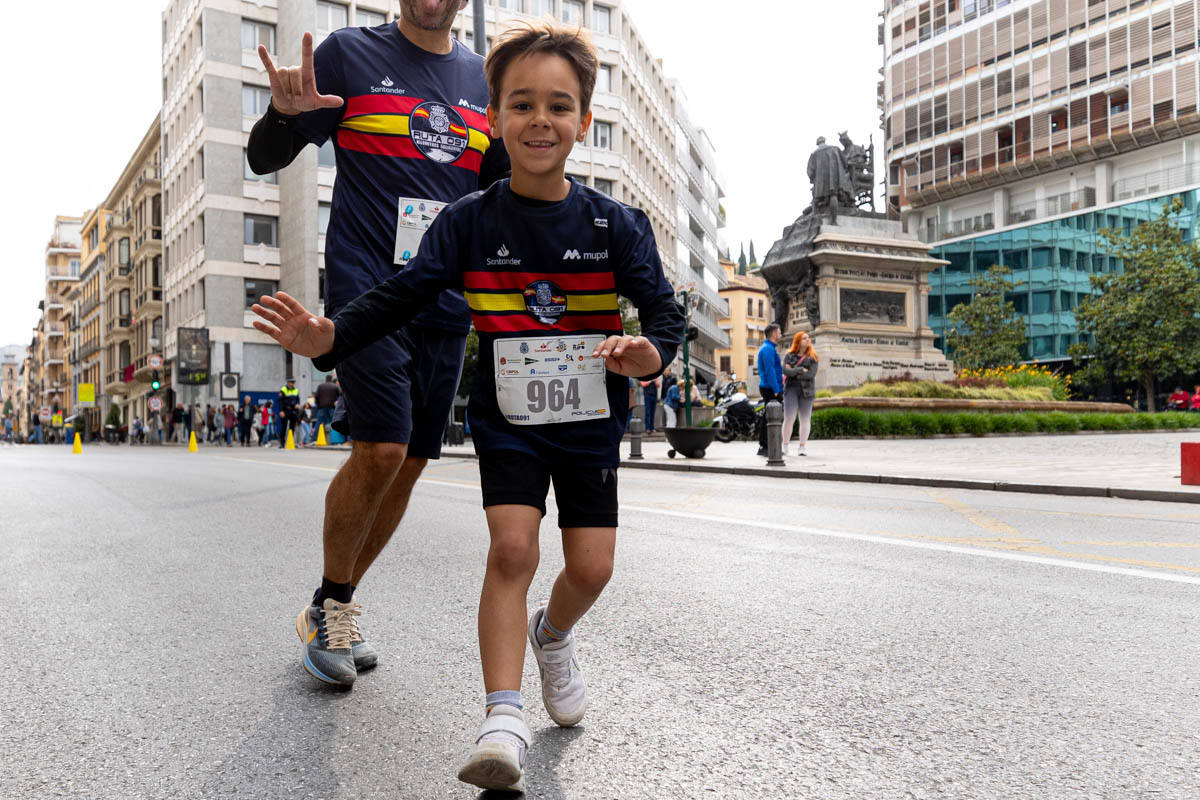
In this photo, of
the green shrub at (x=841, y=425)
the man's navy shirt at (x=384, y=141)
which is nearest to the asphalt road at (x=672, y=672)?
the man's navy shirt at (x=384, y=141)

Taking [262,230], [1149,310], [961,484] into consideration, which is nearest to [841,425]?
[961,484]

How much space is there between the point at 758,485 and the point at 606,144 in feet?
151

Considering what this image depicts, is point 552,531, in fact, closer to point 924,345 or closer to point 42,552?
point 42,552

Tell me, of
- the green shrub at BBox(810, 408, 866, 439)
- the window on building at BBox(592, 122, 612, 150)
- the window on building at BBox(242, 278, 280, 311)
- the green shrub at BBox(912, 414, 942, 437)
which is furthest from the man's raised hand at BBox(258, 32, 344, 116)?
the window on building at BBox(592, 122, 612, 150)

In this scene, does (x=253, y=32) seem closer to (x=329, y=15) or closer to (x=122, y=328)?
(x=329, y=15)

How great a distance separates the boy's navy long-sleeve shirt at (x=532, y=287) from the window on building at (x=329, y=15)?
49.6 m

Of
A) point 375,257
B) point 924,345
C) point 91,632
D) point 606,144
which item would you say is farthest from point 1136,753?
point 606,144

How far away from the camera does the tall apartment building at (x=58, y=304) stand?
384ft

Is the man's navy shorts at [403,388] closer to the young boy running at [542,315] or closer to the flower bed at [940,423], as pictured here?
the young boy running at [542,315]

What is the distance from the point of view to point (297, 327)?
2684 millimetres

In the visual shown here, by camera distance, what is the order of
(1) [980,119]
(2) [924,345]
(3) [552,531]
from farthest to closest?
(1) [980,119], (2) [924,345], (3) [552,531]

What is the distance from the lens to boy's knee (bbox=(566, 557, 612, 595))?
2645 millimetres

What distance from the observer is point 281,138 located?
137 inches

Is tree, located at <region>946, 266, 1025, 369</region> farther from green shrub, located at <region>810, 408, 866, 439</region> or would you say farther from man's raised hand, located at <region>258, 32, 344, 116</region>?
man's raised hand, located at <region>258, 32, 344, 116</region>
